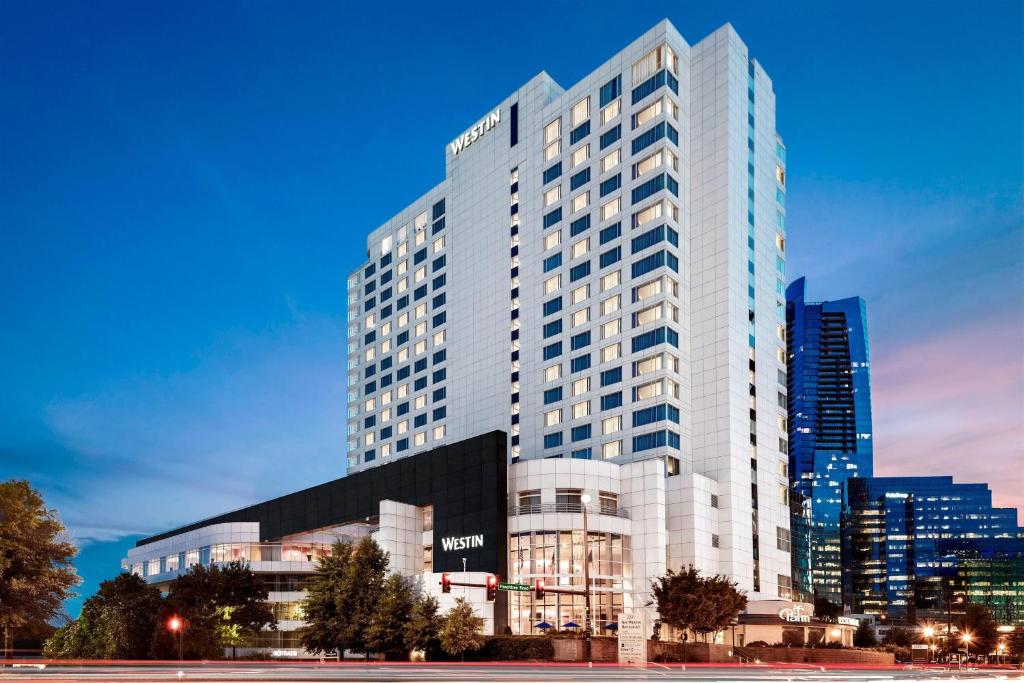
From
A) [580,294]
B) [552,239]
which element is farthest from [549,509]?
[552,239]

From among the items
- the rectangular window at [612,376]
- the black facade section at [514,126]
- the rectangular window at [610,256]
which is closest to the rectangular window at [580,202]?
the rectangular window at [610,256]

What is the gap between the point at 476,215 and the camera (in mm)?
149500

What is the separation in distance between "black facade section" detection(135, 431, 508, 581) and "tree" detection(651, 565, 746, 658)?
19.3 meters

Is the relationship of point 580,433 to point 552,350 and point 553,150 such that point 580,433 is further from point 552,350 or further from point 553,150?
point 553,150

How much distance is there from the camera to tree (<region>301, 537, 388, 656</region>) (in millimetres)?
81938

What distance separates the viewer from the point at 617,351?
120 meters

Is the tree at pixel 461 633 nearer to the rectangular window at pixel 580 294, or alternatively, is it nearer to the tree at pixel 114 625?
the tree at pixel 114 625

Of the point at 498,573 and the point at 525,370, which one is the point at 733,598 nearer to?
the point at 498,573

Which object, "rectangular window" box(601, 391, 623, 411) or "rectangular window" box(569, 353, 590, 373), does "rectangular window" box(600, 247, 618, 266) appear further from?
"rectangular window" box(601, 391, 623, 411)

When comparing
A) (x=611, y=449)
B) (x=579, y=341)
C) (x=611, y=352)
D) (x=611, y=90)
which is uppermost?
(x=611, y=90)

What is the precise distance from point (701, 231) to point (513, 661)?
64.5 m

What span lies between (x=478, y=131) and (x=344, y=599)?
288 feet

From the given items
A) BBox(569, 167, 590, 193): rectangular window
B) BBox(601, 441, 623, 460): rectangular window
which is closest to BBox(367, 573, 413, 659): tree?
BBox(601, 441, 623, 460): rectangular window

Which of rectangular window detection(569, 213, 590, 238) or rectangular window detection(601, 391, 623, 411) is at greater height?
rectangular window detection(569, 213, 590, 238)
